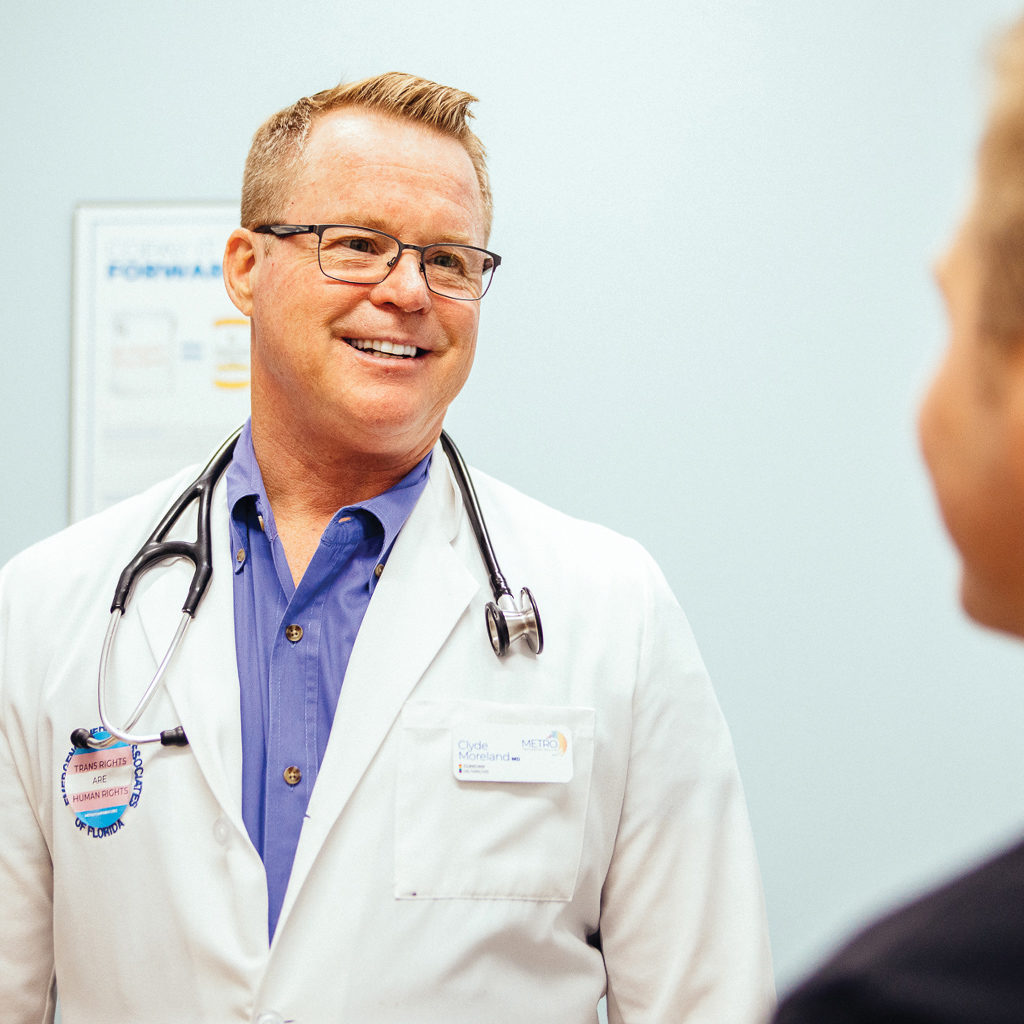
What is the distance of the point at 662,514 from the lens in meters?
2.03

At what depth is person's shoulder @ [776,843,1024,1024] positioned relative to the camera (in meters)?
0.39

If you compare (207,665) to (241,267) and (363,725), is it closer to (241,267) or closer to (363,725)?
(363,725)

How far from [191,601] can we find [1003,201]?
101 centimetres

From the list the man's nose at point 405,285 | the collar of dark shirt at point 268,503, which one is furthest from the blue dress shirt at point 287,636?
the man's nose at point 405,285

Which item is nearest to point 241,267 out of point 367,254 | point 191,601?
point 367,254

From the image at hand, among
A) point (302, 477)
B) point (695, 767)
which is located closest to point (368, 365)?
point (302, 477)

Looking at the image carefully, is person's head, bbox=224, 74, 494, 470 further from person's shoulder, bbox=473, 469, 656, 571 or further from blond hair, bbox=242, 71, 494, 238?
person's shoulder, bbox=473, 469, 656, 571

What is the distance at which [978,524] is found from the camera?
0.49m

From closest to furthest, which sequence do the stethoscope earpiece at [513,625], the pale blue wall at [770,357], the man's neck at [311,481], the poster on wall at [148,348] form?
1. the stethoscope earpiece at [513,625]
2. the man's neck at [311,481]
3. the pale blue wall at [770,357]
4. the poster on wall at [148,348]

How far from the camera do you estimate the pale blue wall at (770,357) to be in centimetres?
198

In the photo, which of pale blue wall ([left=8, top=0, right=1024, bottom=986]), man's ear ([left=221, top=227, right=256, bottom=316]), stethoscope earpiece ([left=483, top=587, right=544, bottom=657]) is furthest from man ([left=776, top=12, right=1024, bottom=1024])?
pale blue wall ([left=8, top=0, right=1024, bottom=986])

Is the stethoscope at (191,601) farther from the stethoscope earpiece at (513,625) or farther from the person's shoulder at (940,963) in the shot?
the person's shoulder at (940,963)

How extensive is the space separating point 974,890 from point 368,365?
97 centimetres

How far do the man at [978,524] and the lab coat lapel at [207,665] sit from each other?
2.78 ft
